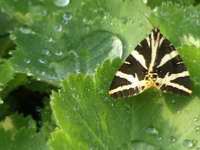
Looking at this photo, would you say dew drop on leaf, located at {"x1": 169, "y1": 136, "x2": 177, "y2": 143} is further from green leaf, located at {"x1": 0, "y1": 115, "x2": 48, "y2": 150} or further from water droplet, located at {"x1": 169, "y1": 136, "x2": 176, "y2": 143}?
green leaf, located at {"x1": 0, "y1": 115, "x2": 48, "y2": 150}

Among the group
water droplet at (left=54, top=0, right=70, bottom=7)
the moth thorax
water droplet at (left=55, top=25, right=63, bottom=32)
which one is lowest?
the moth thorax

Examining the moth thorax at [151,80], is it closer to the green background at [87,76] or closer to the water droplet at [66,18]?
the green background at [87,76]

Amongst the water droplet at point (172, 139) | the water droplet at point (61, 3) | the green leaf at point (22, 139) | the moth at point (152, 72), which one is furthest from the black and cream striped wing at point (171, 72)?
the water droplet at point (61, 3)

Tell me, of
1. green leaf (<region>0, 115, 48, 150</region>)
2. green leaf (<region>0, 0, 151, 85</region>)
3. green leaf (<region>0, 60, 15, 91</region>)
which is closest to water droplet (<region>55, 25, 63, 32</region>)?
green leaf (<region>0, 0, 151, 85</region>)

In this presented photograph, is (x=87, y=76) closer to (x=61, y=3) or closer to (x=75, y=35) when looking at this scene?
(x=75, y=35)

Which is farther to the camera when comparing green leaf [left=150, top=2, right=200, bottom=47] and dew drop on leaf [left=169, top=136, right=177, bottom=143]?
green leaf [left=150, top=2, right=200, bottom=47]

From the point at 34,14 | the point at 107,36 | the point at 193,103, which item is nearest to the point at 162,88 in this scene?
the point at 193,103
